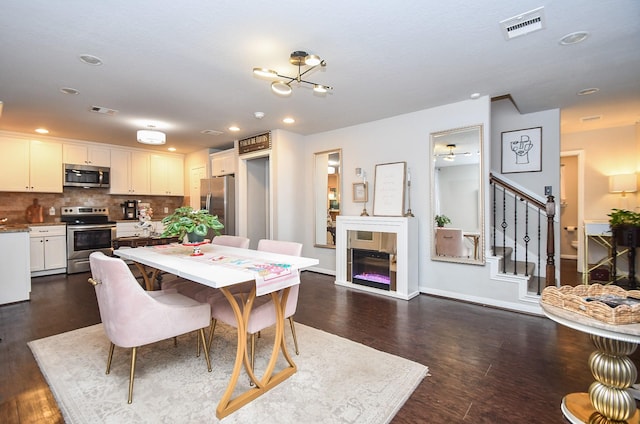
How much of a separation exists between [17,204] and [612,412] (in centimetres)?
815

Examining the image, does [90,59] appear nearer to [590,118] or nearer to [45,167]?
[45,167]

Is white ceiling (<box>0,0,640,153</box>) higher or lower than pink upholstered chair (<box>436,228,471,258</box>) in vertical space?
higher

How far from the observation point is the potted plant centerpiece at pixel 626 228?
394 centimetres

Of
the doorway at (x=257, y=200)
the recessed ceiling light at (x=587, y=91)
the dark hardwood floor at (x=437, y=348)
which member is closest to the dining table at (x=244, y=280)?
the dark hardwood floor at (x=437, y=348)

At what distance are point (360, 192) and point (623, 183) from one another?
432 centimetres

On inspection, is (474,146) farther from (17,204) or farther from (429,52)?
(17,204)

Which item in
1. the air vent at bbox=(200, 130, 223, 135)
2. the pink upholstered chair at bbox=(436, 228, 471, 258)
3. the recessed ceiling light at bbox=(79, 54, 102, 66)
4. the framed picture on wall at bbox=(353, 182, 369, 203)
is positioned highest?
the air vent at bbox=(200, 130, 223, 135)

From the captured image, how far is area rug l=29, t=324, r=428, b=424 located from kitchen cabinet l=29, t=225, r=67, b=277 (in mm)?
3346

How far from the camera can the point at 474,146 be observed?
152 inches

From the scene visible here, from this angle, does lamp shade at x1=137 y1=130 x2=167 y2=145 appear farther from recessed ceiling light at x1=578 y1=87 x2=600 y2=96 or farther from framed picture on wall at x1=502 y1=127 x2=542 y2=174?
recessed ceiling light at x1=578 y1=87 x2=600 y2=96

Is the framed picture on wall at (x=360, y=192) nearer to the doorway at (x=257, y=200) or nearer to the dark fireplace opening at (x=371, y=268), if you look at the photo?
the dark fireplace opening at (x=371, y=268)

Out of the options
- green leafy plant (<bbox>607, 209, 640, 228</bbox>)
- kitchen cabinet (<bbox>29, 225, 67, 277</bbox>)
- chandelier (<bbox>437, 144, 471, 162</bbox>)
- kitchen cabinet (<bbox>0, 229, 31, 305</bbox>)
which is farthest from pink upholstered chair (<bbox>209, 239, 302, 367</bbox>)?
kitchen cabinet (<bbox>29, 225, 67, 277</bbox>)

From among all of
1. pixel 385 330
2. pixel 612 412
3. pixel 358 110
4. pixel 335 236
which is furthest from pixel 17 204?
pixel 612 412

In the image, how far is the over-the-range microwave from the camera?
5.68 metres
